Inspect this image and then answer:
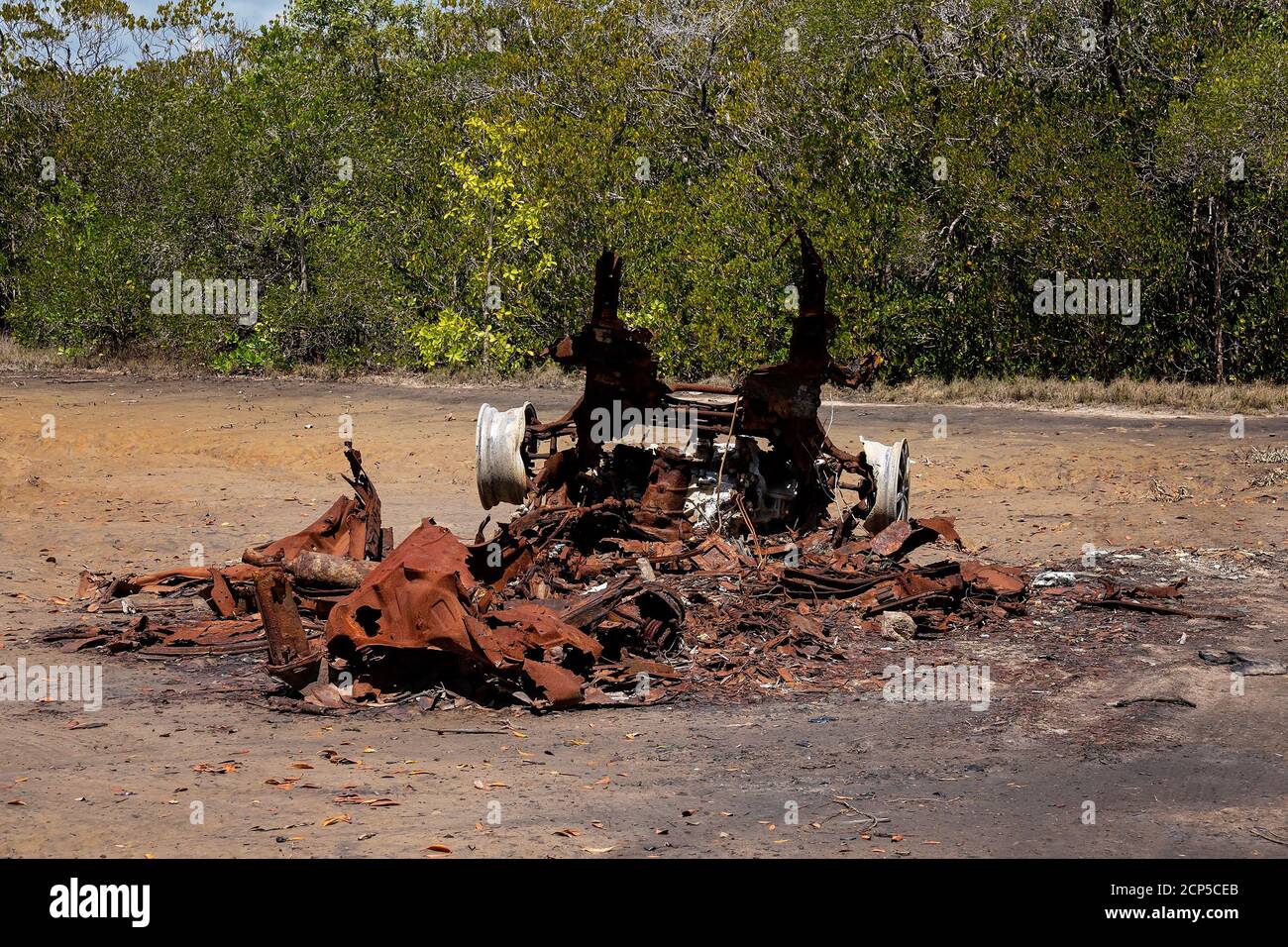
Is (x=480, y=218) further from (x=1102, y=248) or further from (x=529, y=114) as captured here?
(x=1102, y=248)

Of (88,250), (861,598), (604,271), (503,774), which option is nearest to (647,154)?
(88,250)

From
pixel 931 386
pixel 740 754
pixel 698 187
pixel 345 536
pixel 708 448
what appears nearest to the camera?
pixel 740 754

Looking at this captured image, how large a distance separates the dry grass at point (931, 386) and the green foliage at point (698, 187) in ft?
1.46

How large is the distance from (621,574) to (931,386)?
11.5 meters

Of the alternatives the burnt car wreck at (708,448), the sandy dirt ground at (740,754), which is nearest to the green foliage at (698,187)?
the sandy dirt ground at (740,754)

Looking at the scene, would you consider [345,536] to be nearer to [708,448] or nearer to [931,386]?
[708,448]

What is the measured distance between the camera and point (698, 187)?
21578 millimetres

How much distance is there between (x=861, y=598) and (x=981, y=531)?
12.9ft

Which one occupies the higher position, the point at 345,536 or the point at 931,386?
the point at 931,386

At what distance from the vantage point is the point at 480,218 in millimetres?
22641

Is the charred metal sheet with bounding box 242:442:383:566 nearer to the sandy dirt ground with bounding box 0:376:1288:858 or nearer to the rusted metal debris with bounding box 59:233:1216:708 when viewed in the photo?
the rusted metal debris with bounding box 59:233:1216:708

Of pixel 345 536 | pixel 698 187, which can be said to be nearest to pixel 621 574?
pixel 345 536

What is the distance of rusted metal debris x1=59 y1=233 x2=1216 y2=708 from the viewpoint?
767 centimetres

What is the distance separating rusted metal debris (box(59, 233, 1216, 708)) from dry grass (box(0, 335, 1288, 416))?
28.9 ft
